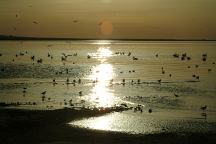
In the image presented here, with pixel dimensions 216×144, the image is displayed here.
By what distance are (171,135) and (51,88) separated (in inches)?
850

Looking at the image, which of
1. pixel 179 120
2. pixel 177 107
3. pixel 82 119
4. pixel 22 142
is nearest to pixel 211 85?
pixel 177 107

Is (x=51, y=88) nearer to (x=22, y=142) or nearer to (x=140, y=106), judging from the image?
(x=140, y=106)

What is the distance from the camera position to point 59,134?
2202 cm

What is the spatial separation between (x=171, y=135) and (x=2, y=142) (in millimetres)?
8240

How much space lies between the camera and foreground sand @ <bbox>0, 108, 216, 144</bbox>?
68.4ft

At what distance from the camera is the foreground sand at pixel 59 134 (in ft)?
68.4

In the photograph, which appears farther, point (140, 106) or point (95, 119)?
point (140, 106)

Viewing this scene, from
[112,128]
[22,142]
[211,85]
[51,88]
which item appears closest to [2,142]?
[22,142]

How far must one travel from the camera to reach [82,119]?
26203mm

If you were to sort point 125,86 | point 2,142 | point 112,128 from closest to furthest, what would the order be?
point 2,142 → point 112,128 → point 125,86

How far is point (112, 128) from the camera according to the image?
955 inches

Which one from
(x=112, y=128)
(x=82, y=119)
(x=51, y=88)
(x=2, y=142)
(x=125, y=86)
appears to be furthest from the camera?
(x=125, y=86)

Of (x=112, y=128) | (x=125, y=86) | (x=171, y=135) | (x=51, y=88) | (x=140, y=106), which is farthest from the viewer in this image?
(x=125, y=86)

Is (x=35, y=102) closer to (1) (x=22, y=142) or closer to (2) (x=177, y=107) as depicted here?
(2) (x=177, y=107)
